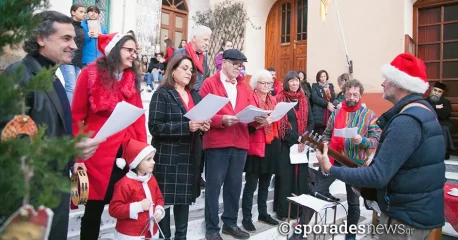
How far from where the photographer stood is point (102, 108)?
2322 millimetres

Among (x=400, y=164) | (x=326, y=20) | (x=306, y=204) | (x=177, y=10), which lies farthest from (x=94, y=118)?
(x=177, y=10)

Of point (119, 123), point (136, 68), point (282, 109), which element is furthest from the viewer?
point (282, 109)

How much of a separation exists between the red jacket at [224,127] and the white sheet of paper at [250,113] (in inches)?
6.0

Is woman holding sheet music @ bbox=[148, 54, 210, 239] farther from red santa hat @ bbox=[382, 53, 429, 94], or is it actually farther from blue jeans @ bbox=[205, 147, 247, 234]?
red santa hat @ bbox=[382, 53, 429, 94]

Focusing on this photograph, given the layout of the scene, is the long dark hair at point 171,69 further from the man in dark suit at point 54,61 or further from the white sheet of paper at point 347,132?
the white sheet of paper at point 347,132

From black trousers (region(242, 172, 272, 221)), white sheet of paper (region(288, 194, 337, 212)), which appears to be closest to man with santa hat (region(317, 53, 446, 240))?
white sheet of paper (region(288, 194, 337, 212))

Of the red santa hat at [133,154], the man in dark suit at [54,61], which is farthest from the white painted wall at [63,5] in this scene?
the man in dark suit at [54,61]

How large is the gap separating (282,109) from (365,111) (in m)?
0.93

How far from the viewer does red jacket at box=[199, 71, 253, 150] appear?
3236 millimetres

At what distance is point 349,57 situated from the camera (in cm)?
857

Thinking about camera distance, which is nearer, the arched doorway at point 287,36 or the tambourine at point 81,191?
the tambourine at point 81,191

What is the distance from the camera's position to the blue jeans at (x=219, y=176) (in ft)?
10.7

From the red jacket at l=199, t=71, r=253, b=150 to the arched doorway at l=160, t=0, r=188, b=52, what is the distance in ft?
26.1

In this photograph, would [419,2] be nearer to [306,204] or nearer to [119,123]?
[306,204]
